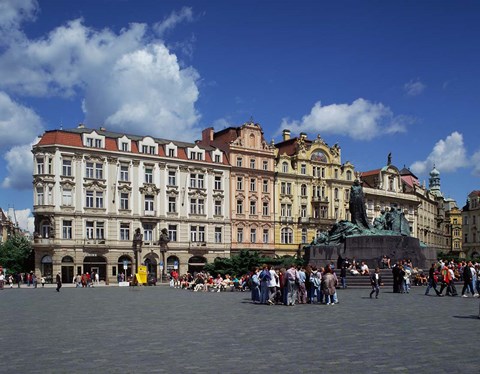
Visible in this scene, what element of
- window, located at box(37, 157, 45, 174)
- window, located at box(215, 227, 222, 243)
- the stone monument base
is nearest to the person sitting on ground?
the stone monument base

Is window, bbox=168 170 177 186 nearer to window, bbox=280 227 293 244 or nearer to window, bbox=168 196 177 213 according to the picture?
window, bbox=168 196 177 213

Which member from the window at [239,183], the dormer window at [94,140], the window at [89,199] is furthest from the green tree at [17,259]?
the window at [239,183]

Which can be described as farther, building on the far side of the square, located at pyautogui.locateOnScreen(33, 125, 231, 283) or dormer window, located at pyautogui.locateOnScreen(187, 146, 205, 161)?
dormer window, located at pyautogui.locateOnScreen(187, 146, 205, 161)

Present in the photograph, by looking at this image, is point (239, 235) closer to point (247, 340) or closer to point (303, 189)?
point (303, 189)

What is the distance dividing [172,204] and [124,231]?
628cm

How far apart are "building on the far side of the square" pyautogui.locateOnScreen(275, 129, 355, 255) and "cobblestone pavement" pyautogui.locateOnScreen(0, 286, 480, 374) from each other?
180 feet

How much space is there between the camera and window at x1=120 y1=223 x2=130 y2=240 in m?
65.4

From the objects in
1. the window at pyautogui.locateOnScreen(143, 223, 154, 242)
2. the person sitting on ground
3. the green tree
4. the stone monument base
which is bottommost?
the green tree

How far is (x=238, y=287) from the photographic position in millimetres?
39000

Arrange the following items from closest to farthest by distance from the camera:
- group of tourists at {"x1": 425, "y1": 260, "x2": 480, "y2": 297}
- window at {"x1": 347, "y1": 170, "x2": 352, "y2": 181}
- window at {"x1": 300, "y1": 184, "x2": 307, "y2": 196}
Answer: group of tourists at {"x1": 425, "y1": 260, "x2": 480, "y2": 297} → window at {"x1": 300, "y1": 184, "x2": 307, "y2": 196} → window at {"x1": 347, "y1": 170, "x2": 352, "y2": 181}

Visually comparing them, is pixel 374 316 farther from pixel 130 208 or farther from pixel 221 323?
pixel 130 208

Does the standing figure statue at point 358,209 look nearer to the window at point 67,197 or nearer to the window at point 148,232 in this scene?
the window at point 148,232

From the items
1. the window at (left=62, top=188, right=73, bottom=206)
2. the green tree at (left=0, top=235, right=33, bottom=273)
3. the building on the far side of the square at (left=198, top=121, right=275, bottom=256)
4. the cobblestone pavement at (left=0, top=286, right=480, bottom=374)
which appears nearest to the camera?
the cobblestone pavement at (left=0, top=286, right=480, bottom=374)

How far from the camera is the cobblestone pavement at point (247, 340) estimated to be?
34.7 feet
